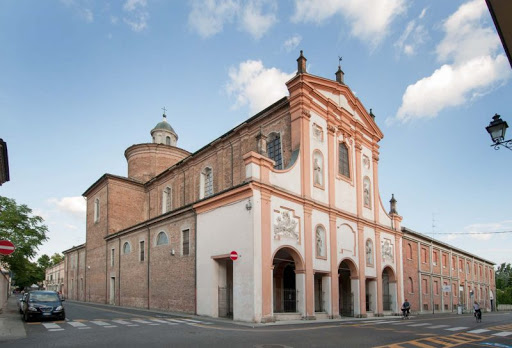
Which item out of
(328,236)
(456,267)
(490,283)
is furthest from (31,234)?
(490,283)

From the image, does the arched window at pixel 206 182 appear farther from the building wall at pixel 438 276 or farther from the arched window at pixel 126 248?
the building wall at pixel 438 276

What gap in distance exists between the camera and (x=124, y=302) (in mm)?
29562

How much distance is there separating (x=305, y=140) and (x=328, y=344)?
12.5m

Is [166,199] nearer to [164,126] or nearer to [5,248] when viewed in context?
[164,126]

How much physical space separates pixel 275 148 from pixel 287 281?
7998 millimetres

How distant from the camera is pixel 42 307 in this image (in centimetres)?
1638

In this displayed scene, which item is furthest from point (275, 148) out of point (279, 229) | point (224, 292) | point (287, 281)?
point (224, 292)

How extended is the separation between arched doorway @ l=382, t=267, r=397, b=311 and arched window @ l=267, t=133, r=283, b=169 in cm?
1199

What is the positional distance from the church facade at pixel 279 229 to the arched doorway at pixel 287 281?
0.20 feet

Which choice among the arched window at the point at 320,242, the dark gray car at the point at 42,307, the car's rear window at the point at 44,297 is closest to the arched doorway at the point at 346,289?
the arched window at the point at 320,242

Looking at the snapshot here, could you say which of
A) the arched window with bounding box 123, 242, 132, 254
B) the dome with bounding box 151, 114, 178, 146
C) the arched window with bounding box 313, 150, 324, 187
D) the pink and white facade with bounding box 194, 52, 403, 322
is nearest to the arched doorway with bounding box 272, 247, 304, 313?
the pink and white facade with bounding box 194, 52, 403, 322

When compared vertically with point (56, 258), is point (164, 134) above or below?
above

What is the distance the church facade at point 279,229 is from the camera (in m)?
18.0

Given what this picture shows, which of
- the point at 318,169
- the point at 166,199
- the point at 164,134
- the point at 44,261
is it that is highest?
the point at 164,134
